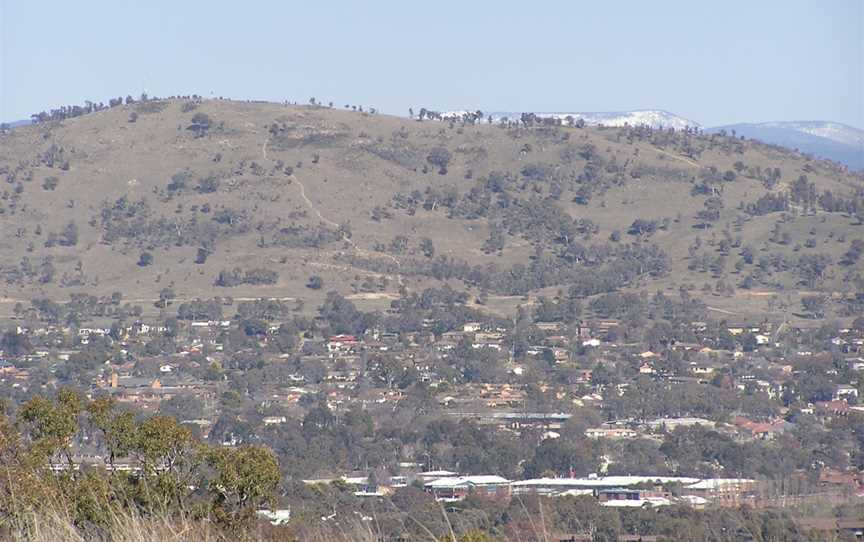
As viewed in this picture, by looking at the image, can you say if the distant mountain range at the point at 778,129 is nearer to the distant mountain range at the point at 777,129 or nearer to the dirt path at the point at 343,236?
the distant mountain range at the point at 777,129

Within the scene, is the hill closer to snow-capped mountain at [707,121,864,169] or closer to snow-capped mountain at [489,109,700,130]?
snow-capped mountain at [707,121,864,169]

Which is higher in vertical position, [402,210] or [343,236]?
[402,210]

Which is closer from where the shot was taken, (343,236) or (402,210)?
(343,236)

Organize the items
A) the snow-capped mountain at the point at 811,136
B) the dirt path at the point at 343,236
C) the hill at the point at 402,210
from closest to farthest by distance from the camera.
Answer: the hill at the point at 402,210
the dirt path at the point at 343,236
the snow-capped mountain at the point at 811,136

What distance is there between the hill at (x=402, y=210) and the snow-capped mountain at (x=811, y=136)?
2783 inches

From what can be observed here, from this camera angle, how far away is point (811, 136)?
167 meters

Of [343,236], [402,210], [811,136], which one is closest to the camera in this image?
[343,236]

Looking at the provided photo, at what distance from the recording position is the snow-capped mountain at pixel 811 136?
143 m

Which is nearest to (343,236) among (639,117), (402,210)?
(402,210)

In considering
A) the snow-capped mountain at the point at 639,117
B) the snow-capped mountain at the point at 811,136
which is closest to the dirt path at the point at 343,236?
the snow-capped mountain at the point at 811,136

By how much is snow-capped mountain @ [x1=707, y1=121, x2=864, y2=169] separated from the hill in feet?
232

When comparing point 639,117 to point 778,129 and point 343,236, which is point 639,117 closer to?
point 778,129

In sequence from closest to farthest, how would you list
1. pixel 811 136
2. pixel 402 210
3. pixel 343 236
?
pixel 343 236, pixel 402 210, pixel 811 136

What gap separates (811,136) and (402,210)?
115308mm
